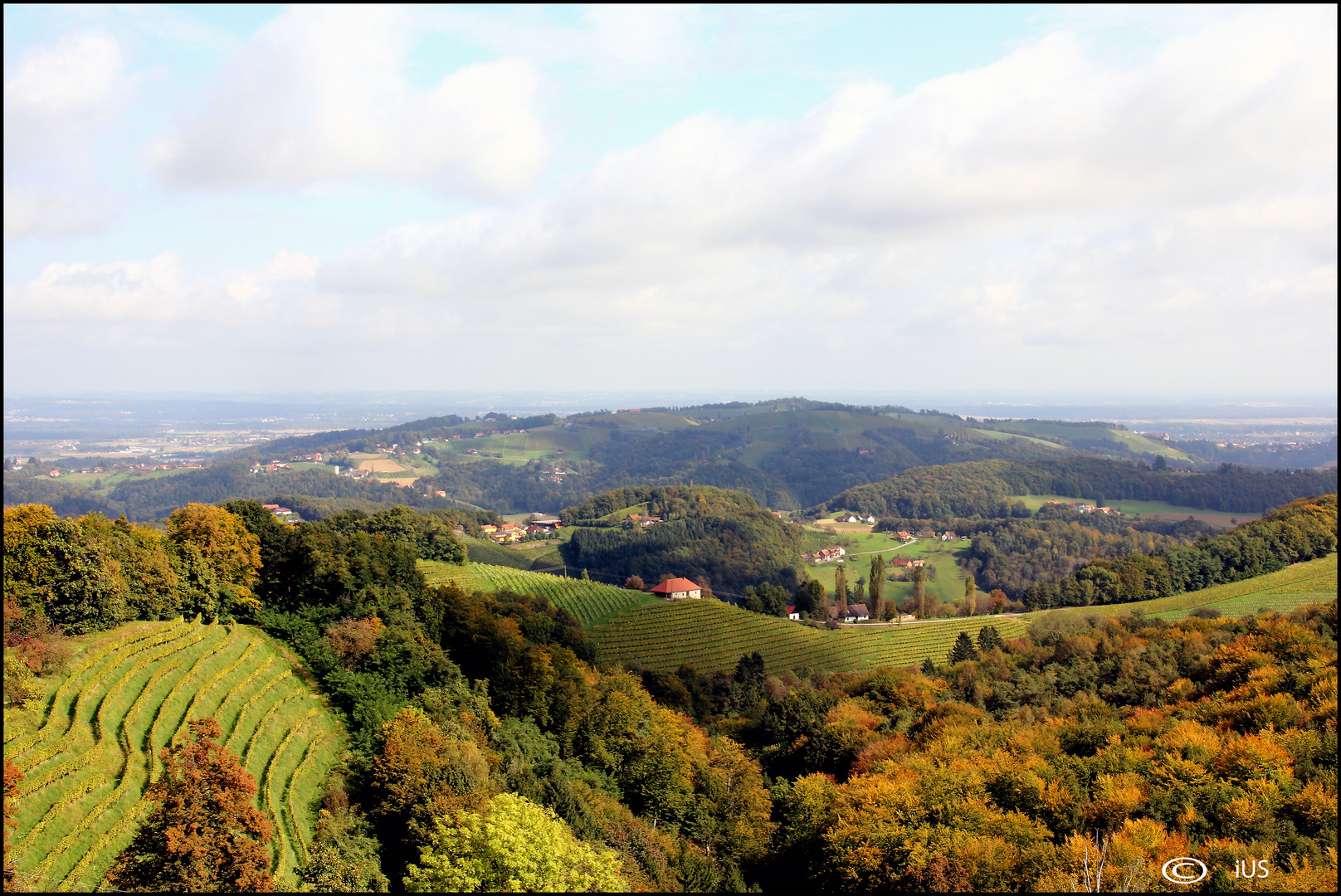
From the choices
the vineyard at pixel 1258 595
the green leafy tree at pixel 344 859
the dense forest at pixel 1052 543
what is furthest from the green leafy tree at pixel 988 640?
the dense forest at pixel 1052 543

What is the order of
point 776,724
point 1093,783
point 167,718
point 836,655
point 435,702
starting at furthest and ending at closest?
point 836,655
point 776,724
point 435,702
point 1093,783
point 167,718

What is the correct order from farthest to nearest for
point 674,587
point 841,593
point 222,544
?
point 841,593, point 674,587, point 222,544

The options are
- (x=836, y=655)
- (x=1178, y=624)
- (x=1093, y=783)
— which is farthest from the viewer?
(x=836, y=655)

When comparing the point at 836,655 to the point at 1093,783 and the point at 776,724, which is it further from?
the point at 1093,783

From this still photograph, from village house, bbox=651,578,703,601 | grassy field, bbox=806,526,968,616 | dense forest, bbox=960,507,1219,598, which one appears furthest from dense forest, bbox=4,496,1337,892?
dense forest, bbox=960,507,1219,598

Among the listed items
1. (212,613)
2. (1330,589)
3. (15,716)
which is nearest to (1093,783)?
(15,716)

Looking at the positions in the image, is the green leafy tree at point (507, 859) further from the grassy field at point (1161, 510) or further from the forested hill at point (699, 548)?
the grassy field at point (1161, 510)

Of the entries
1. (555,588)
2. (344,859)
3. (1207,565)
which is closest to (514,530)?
(555,588)

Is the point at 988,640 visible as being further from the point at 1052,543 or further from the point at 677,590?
the point at 1052,543
